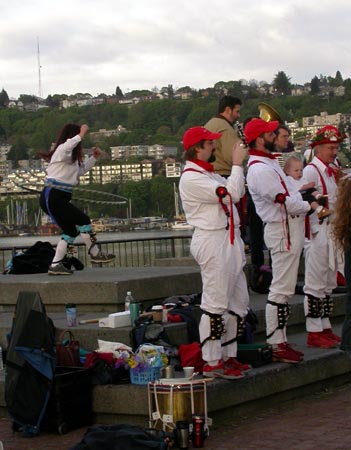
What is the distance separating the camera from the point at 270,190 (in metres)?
8.78

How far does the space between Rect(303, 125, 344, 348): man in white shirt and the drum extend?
7.57 feet

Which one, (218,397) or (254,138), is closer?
(218,397)

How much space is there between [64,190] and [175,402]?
4.25m

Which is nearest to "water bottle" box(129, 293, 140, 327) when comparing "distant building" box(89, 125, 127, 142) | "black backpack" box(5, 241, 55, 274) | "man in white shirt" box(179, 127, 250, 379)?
"man in white shirt" box(179, 127, 250, 379)

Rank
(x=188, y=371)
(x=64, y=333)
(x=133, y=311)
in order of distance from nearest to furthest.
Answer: (x=188, y=371) → (x=64, y=333) → (x=133, y=311)

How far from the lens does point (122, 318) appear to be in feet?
29.0

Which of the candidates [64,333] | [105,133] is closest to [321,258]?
[64,333]

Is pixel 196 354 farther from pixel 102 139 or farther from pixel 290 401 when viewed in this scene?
pixel 102 139

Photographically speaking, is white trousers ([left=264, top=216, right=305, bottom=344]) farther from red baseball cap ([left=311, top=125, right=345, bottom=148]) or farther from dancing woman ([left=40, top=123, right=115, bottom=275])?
dancing woman ([left=40, top=123, right=115, bottom=275])

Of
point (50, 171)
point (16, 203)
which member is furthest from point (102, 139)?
point (50, 171)

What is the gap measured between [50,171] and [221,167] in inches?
71.6

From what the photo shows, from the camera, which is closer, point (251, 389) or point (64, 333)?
point (251, 389)

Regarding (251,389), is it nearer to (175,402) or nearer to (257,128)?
(175,402)

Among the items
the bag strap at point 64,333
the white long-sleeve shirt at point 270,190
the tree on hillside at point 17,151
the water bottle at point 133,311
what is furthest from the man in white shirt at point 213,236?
the tree on hillside at point 17,151
